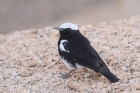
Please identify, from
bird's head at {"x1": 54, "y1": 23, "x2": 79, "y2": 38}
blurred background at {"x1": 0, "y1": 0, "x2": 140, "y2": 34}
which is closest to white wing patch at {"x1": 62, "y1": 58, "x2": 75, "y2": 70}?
bird's head at {"x1": 54, "y1": 23, "x2": 79, "y2": 38}

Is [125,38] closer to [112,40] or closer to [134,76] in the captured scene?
[112,40]

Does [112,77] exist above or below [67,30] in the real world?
below

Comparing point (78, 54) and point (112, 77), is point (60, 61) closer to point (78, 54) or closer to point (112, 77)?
point (78, 54)

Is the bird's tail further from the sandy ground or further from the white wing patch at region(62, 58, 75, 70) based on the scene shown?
the white wing patch at region(62, 58, 75, 70)

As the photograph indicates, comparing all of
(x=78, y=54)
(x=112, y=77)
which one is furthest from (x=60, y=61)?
(x=112, y=77)

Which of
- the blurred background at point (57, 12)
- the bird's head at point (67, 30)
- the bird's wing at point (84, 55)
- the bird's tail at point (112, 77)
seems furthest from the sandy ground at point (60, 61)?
the blurred background at point (57, 12)

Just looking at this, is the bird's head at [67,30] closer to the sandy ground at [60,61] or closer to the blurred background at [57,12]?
the sandy ground at [60,61]
